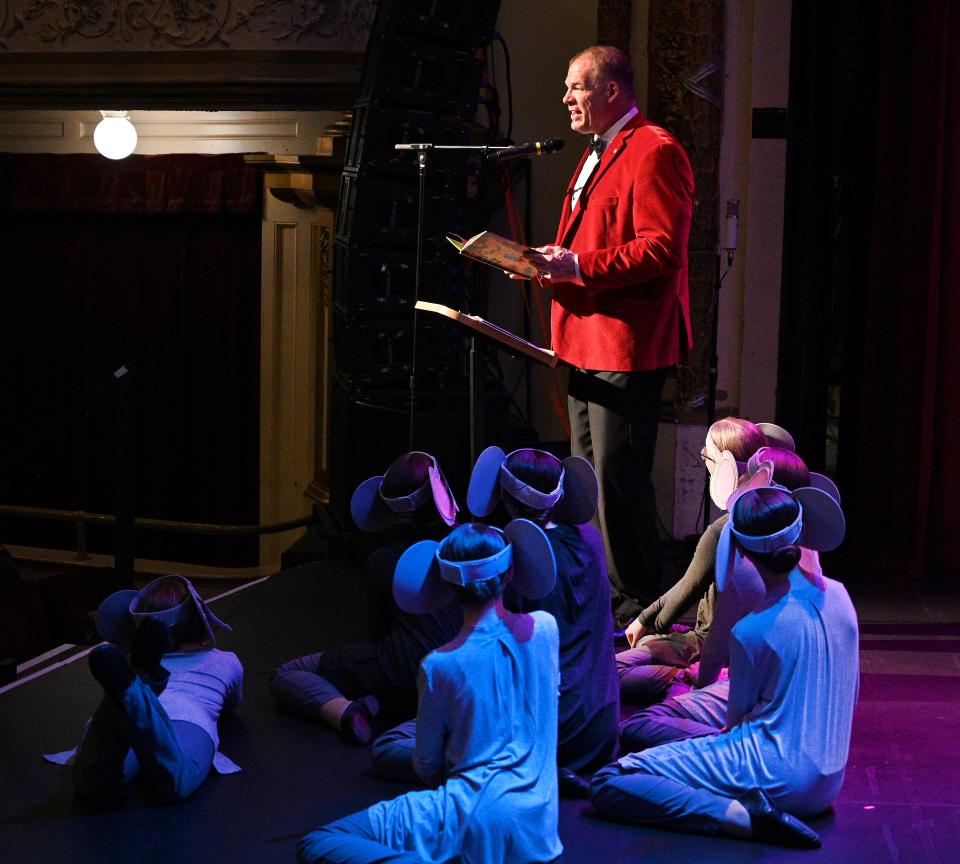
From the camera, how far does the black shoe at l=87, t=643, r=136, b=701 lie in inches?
99.7

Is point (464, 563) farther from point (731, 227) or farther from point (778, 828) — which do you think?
point (731, 227)

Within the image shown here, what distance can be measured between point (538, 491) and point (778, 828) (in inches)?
33.2

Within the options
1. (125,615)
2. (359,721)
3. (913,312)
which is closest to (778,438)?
(359,721)

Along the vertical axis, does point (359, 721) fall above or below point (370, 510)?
below

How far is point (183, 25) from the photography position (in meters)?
6.61

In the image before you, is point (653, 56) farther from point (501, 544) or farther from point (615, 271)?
point (501, 544)

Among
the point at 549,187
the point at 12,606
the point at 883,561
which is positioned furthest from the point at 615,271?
the point at 12,606

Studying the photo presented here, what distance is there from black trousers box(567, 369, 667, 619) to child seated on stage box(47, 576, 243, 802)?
112 centimetres

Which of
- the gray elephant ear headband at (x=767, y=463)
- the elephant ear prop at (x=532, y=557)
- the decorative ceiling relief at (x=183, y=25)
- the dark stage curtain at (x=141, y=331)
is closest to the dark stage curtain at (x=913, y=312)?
the gray elephant ear headband at (x=767, y=463)

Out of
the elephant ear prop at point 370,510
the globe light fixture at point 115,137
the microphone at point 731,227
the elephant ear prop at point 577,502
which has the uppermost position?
the globe light fixture at point 115,137

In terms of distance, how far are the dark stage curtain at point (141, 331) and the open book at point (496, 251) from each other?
4.16 metres

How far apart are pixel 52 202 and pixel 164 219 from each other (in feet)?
2.15

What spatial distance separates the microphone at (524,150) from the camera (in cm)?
349

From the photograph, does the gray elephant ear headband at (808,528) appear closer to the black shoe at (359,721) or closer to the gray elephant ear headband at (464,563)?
the gray elephant ear headband at (464,563)
